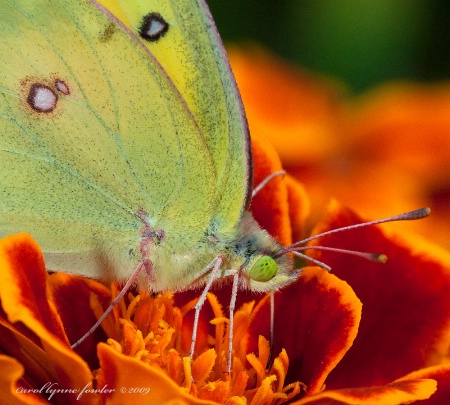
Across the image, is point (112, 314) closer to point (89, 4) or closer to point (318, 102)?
point (89, 4)

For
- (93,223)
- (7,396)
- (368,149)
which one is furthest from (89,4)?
(368,149)

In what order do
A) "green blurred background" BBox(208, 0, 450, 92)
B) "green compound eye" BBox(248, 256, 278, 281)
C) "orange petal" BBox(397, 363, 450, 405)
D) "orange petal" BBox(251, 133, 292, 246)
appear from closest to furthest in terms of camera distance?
"orange petal" BBox(397, 363, 450, 405) → "green compound eye" BBox(248, 256, 278, 281) → "orange petal" BBox(251, 133, 292, 246) → "green blurred background" BBox(208, 0, 450, 92)

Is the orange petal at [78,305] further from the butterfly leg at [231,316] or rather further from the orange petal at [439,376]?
the orange petal at [439,376]

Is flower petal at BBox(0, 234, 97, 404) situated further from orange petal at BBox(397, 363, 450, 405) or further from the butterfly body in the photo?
orange petal at BBox(397, 363, 450, 405)

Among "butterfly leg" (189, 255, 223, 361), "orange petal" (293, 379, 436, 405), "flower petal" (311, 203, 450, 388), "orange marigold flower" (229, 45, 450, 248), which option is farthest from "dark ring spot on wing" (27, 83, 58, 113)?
"orange marigold flower" (229, 45, 450, 248)

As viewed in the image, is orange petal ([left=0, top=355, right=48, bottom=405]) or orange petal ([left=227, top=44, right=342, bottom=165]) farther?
orange petal ([left=227, top=44, right=342, bottom=165])

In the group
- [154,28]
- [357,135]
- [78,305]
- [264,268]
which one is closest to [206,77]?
[154,28]
